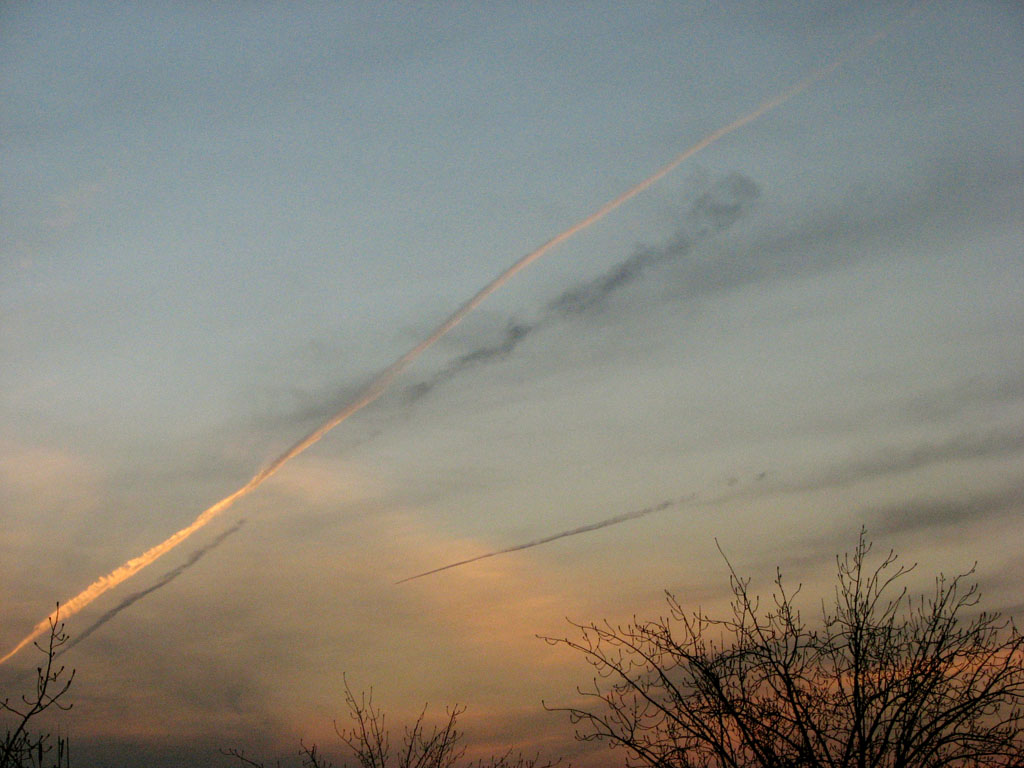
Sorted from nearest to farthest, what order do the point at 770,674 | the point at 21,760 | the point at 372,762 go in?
the point at 21,760
the point at 770,674
the point at 372,762

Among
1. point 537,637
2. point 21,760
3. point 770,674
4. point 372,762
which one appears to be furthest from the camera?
point 372,762

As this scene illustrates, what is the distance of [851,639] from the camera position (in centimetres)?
1636

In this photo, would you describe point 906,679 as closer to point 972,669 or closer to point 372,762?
point 972,669

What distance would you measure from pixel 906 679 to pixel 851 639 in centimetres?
118

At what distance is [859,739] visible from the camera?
49.1 ft

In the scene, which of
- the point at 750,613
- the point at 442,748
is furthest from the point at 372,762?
the point at 750,613

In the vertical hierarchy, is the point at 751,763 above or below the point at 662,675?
below

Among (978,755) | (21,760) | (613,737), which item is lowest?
(978,755)

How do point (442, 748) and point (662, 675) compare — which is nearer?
point (662, 675)

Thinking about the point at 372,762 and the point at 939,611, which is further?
the point at 372,762

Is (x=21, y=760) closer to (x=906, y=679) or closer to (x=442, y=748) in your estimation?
(x=906, y=679)

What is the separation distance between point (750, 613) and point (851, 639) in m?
1.54

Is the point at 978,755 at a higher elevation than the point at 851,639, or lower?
lower

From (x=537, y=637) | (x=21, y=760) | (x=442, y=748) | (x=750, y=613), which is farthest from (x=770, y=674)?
(x=442, y=748)
